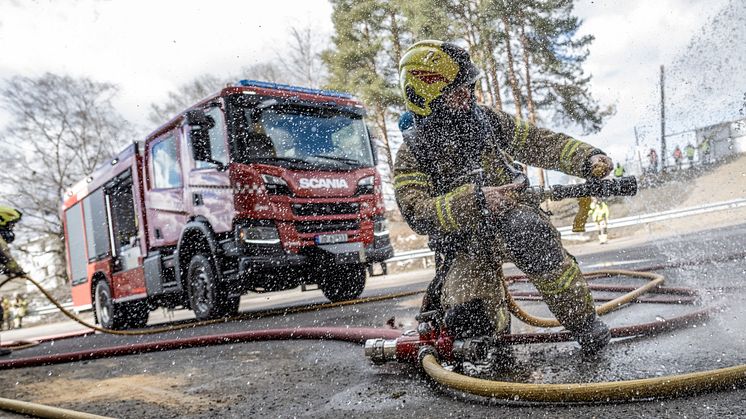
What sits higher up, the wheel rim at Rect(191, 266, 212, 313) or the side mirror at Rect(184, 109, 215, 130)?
the side mirror at Rect(184, 109, 215, 130)

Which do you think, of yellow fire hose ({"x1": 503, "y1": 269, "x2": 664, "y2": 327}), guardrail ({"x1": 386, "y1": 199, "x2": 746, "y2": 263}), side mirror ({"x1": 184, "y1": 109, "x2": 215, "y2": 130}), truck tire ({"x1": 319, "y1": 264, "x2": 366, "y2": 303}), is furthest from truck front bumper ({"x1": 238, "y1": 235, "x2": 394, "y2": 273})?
guardrail ({"x1": 386, "y1": 199, "x2": 746, "y2": 263})

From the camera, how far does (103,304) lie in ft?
30.1

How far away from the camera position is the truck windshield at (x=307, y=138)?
6117mm

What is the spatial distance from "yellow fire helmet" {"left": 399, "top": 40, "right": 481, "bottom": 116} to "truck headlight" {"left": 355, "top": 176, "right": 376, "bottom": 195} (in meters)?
4.23

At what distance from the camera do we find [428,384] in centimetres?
218

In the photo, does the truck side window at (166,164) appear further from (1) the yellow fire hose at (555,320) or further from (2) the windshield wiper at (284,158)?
(1) the yellow fire hose at (555,320)

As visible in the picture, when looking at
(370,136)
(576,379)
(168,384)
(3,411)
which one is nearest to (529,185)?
(576,379)

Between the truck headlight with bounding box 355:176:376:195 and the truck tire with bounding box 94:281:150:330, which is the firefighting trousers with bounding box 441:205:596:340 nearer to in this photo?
the truck headlight with bounding box 355:176:376:195

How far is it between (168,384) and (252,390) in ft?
2.09

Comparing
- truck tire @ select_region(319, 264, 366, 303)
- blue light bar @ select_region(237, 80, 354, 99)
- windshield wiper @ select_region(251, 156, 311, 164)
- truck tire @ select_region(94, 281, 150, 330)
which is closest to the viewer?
windshield wiper @ select_region(251, 156, 311, 164)

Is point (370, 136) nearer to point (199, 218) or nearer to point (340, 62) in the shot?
point (199, 218)

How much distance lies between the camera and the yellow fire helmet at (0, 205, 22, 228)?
18.2ft

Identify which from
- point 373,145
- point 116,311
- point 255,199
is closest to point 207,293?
point 255,199

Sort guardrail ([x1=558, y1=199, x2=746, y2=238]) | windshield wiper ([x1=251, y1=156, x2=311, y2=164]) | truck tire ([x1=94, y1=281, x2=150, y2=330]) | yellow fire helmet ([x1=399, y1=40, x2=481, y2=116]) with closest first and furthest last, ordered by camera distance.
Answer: yellow fire helmet ([x1=399, y1=40, x2=481, y2=116]), windshield wiper ([x1=251, y1=156, x2=311, y2=164]), truck tire ([x1=94, y1=281, x2=150, y2=330]), guardrail ([x1=558, y1=199, x2=746, y2=238])
